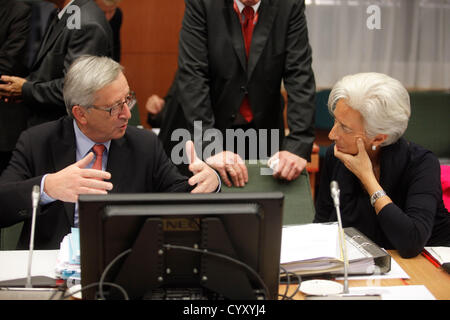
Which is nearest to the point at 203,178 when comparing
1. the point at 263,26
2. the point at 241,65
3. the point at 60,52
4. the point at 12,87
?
the point at 241,65

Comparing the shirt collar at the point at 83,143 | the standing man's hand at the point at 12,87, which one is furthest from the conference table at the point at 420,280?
the standing man's hand at the point at 12,87

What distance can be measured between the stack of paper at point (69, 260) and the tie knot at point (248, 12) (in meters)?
1.49

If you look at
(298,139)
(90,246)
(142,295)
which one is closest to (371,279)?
(142,295)

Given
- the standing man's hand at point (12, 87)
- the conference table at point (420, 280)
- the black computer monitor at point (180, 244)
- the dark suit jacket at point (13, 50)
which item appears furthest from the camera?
the dark suit jacket at point (13, 50)

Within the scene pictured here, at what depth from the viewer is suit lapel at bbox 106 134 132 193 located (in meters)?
2.15

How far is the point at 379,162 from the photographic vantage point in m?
2.15

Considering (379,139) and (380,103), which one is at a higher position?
(380,103)

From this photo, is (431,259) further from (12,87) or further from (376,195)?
(12,87)

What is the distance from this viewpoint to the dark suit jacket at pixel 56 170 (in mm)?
1951

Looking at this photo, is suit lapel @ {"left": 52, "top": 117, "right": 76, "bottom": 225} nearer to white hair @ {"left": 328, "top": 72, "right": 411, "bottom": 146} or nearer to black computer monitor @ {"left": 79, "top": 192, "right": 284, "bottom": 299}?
black computer monitor @ {"left": 79, "top": 192, "right": 284, "bottom": 299}

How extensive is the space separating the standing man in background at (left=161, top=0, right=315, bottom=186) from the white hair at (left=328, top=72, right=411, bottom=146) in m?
0.65

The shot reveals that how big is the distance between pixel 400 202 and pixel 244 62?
3.55ft

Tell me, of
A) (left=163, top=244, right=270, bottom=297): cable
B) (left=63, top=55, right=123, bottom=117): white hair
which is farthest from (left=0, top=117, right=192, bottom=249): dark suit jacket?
(left=163, top=244, right=270, bottom=297): cable

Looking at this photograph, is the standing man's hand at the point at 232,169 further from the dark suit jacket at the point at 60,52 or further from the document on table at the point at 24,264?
the dark suit jacket at the point at 60,52
